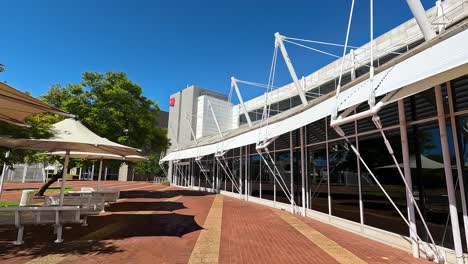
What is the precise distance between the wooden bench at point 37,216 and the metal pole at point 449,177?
823 cm

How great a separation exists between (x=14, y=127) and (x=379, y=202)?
1125 cm

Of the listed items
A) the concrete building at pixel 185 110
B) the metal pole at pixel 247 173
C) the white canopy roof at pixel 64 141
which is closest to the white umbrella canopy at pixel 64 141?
the white canopy roof at pixel 64 141

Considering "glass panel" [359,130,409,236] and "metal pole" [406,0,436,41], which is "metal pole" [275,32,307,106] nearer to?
"glass panel" [359,130,409,236]

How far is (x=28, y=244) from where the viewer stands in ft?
20.0

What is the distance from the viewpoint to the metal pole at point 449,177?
5.35 meters

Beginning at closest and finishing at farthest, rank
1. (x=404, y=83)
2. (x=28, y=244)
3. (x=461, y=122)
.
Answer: (x=404, y=83), (x=461, y=122), (x=28, y=244)

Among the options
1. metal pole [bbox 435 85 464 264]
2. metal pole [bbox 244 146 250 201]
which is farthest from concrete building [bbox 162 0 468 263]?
metal pole [bbox 244 146 250 201]

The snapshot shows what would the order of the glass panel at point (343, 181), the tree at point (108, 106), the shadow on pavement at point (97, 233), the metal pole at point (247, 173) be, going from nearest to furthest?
the shadow on pavement at point (97, 233) → the glass panel at point (343, 181) → the tree at point (108, 106) → the metal pole at point (247, 173)

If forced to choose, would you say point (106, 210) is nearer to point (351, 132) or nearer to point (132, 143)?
point (132, 143)

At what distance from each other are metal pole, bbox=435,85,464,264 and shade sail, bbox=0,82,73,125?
300 inches

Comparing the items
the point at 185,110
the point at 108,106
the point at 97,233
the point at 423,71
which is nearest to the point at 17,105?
the point at 97,233

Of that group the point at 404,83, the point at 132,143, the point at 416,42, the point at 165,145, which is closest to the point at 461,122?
the point at 404,83

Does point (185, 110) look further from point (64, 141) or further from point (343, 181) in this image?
point (64, 141)

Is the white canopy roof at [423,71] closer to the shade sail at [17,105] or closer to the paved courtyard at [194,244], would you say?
the paved courtyard at [194,244]
